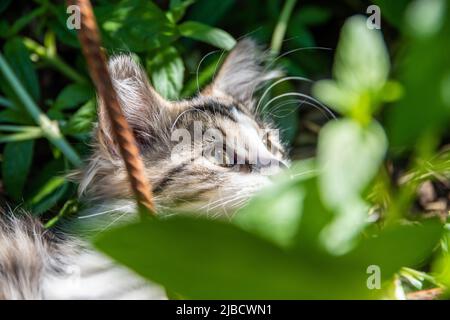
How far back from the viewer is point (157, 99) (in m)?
1.65

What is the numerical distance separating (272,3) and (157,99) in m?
0.69

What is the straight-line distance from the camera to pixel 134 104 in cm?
162

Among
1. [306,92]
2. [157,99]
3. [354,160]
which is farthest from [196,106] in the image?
[354,160]

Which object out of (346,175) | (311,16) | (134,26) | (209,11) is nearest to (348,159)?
(346,175)

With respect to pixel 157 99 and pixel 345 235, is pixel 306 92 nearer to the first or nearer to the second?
pixel 157 99

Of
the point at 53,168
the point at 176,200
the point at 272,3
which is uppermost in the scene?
the point at 272,3

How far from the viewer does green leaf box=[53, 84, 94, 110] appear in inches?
75.2

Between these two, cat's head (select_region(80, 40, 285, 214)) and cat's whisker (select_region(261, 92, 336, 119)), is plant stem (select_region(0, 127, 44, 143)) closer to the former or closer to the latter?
cat's head (select_region(80, 40, 285, 214))

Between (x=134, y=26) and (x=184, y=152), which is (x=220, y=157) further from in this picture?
(x=134, y=26)

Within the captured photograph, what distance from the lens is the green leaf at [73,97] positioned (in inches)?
75.2

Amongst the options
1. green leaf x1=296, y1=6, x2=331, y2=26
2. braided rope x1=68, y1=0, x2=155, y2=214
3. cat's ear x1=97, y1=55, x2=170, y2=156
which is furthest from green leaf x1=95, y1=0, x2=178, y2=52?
braided rope x1=68, y1=0, x2=155, y2=214

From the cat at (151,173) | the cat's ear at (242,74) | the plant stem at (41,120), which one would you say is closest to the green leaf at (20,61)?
the plant stem at (41,120)

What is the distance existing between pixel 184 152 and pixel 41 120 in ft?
1.64

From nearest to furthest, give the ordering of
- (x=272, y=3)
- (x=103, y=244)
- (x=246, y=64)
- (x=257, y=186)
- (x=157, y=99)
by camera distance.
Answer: (x=103, y=244) < (x=257, y=186) < (x=157, y=99) < (x=246, y=64) < (x=272, y=3)
